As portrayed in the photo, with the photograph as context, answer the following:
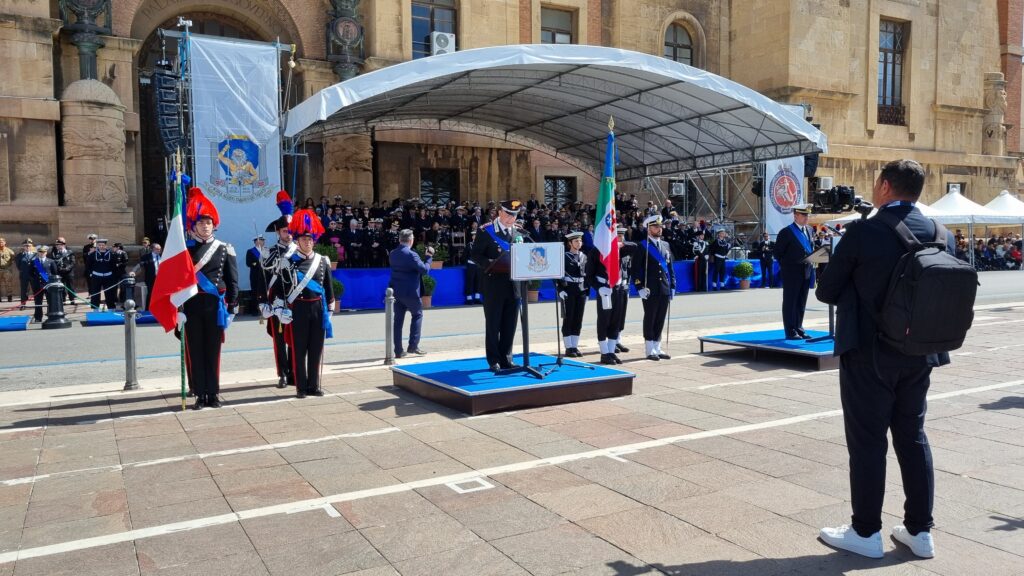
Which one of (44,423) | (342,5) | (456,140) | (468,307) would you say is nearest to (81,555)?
(44,423)

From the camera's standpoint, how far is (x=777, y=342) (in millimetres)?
10172

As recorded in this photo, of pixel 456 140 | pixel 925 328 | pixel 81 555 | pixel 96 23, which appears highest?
pixel 96 23

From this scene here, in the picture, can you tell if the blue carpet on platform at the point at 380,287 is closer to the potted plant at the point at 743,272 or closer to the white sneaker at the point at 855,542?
the potted plant at the point at 743,272

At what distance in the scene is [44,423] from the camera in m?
7.04

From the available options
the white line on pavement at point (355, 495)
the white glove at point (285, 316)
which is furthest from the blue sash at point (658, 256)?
the white glove at point (285, 316)

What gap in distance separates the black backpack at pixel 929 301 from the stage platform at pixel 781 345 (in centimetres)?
593

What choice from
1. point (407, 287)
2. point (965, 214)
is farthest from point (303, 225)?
point (965, 214)

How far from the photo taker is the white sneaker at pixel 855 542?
3820 mm

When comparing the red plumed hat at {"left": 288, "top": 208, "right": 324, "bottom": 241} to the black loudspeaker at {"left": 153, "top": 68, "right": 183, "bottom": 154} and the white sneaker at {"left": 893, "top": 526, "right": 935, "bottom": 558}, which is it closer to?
the white sneaker at {"left": 893, "top": 526, "right": 935, "bottom": 558}

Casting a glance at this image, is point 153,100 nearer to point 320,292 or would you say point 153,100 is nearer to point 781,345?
point 320,292

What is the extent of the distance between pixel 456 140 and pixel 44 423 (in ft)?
67.6

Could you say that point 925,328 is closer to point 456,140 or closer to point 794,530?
point 794,530

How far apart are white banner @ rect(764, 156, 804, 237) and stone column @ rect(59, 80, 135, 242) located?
63.3ft

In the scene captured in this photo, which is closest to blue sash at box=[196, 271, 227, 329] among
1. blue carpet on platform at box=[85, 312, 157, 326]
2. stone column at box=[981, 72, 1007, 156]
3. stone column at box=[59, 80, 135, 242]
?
blue carpet on platform at box=[85, 312, 157, 326]
